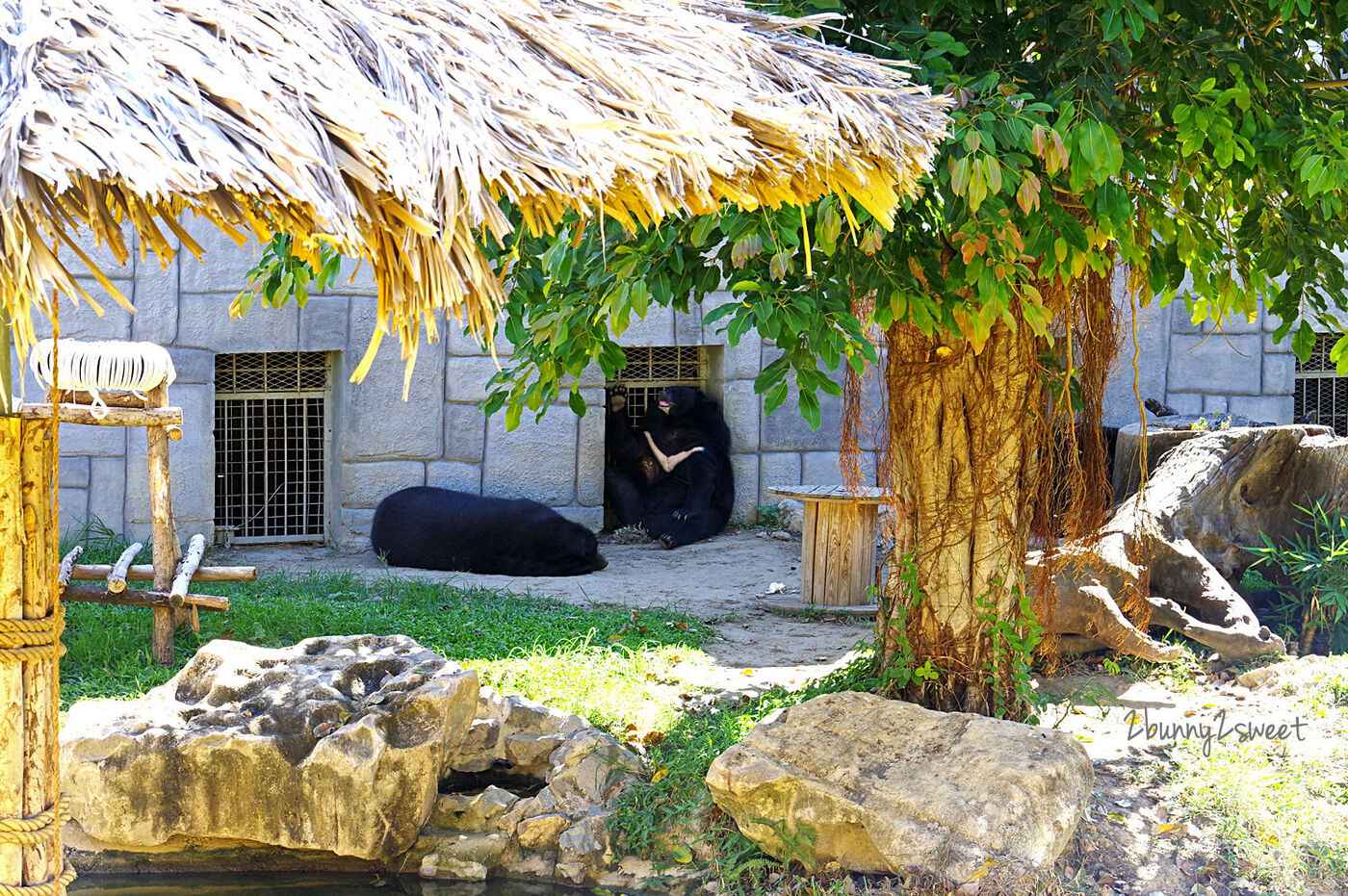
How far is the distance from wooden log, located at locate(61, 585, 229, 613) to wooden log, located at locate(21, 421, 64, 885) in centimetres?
264

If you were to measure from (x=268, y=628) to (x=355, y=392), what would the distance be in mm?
2644

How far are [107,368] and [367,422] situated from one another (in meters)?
3.24

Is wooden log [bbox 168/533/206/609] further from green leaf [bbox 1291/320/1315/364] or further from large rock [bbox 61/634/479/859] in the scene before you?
green leaf [bbox 1291/320/1315/364]

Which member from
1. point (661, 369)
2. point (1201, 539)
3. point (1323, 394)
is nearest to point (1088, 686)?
point (1201, 539)

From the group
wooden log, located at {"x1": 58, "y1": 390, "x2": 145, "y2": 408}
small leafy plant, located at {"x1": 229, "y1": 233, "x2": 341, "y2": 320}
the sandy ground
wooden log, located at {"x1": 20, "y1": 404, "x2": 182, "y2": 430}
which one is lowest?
the sandy ground

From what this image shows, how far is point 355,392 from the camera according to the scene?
779 cm

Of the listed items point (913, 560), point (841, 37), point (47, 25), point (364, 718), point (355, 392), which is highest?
point (841, 37)

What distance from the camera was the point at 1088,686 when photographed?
4.87 meters

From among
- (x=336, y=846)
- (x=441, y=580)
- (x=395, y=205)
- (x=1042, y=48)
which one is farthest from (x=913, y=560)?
(x=441, y=580)

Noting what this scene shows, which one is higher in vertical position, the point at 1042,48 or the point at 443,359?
the point at 1042,48

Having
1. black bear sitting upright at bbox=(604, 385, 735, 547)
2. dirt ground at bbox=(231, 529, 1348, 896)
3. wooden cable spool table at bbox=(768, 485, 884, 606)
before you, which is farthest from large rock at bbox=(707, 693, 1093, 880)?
black bear sitting upright at bbox=(604, 385, 735, 547)

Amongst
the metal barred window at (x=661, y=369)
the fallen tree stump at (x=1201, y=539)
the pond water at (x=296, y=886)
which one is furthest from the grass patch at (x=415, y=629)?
the metal barred window at (x=661, y=369)

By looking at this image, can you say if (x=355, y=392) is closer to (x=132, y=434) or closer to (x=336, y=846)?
(x=132, y=434)

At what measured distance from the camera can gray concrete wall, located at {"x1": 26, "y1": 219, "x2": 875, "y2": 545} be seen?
7344 millimetres
